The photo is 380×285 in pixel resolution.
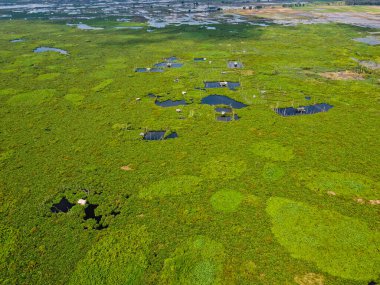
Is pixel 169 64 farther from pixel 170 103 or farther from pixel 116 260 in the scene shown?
pixel 116 260

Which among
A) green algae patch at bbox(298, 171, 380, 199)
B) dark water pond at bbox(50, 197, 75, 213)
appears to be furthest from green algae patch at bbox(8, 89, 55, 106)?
green algae patch at bbox(298, 171, 380, 199)

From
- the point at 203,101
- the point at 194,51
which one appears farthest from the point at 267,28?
the point at 203,101

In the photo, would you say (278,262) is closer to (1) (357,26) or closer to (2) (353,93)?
(2) (353,93)

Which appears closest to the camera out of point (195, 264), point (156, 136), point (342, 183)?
point (195, 264)

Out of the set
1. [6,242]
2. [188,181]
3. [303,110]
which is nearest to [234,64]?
[303,110]

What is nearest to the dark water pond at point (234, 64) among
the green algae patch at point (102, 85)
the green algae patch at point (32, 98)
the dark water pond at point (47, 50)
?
the green algae patch at point (102, 85)

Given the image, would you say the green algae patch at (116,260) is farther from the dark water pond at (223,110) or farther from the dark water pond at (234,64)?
the dark water pond at (234,64)
